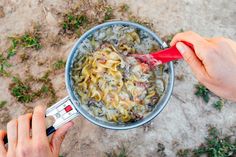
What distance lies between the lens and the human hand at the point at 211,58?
1616 millimetres

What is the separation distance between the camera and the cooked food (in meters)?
1.96

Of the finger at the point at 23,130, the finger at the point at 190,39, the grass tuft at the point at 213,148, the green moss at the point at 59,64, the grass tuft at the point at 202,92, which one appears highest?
the finger at the point at 190,39

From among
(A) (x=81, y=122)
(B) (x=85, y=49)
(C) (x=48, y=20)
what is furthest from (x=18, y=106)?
(B) (x=85, y=49)

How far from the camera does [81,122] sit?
2465 mm

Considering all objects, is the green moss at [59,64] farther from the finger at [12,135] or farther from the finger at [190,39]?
the finger at [190,39]

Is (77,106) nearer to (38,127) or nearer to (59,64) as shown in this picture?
(38,127)

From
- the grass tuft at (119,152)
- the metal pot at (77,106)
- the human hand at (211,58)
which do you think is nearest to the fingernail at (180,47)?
the human hand at (211,58)

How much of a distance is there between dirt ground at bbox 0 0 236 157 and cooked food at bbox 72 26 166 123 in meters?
0.53

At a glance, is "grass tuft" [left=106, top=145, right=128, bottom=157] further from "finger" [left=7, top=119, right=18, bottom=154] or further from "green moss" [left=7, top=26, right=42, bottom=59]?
"finger" [left=7, top=119, right=18, bottom=154]

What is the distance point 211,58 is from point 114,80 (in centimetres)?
52

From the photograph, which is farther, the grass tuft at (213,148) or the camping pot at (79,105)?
the grass tuft at (213,148)

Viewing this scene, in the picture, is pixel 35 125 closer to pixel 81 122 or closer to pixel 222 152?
pixel 81 122

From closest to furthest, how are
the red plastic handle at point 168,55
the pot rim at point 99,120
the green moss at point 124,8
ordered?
the red plastic handle at point 168,55 → the pot rim at point 99,120 → the green moss at point 124,8

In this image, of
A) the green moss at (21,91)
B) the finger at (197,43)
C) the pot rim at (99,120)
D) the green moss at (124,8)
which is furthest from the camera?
the green moss at (124,8)
